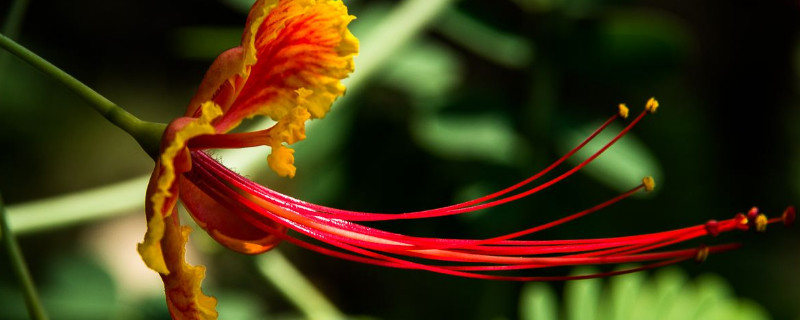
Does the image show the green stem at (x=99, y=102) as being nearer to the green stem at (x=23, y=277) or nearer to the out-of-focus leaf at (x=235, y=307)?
the green stem at (x=23, y=277)

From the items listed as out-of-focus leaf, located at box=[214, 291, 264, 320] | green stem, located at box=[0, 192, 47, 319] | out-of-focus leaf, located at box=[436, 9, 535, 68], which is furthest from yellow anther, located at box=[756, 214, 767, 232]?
out-of-focus leaf, located at box=[214, 291, 264, 320]

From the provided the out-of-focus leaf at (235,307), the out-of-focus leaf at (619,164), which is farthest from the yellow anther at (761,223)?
the out-of-focus leaf at (235,307)

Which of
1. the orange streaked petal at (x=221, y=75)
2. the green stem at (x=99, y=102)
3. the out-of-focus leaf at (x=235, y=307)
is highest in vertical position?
the orange streaked petal at (x=221, y=75)

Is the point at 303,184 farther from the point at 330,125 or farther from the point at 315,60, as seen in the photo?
the point at 315,60

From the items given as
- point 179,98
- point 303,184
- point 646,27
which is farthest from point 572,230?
point 179,98

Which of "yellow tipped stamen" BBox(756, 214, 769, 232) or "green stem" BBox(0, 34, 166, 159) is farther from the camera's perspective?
"yellow tipped stamen" BBox(756, 214, 769, 232)

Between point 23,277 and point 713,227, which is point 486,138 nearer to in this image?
point 713,227

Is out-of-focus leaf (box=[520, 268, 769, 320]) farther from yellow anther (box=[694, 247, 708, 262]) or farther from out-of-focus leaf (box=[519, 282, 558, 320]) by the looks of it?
yellow anther (box=[694, 247, 708, 262])
